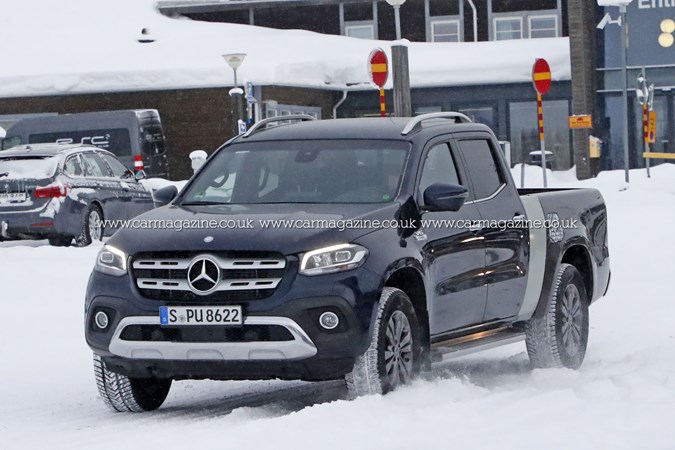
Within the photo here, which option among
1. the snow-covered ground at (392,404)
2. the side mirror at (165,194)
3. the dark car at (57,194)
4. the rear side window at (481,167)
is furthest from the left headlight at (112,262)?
the dark car at (57,194)

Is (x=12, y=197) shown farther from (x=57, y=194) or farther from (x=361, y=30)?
(x=361, y=30)

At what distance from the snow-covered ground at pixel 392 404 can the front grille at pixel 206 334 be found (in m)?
0.38

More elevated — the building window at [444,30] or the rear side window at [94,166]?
the building window at [444,30]

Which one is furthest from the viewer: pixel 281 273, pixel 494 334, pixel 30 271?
pixel 30 271

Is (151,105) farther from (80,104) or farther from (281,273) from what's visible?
(281,273)

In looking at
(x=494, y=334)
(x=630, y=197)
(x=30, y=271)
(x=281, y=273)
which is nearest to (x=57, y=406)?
(x=281, y=273)

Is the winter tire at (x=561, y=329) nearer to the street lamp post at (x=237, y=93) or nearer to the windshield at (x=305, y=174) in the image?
the windshield at (x=305, y=174)

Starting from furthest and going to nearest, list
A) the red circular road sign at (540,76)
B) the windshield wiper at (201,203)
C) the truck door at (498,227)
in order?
the red circular road sign at (540,76), the truck door at (498,227), the windshield wiper at (201,203)

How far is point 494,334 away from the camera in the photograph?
913cm

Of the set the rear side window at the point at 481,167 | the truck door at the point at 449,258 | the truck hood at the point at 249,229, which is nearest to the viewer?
the truck hood at the point at 249,229

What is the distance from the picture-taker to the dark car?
20.3m

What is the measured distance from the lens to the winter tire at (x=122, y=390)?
26.4 ft

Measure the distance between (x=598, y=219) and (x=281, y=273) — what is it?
392cm

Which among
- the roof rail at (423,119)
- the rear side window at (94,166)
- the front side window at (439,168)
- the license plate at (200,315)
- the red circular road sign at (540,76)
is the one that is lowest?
the license plate at (200,315)
